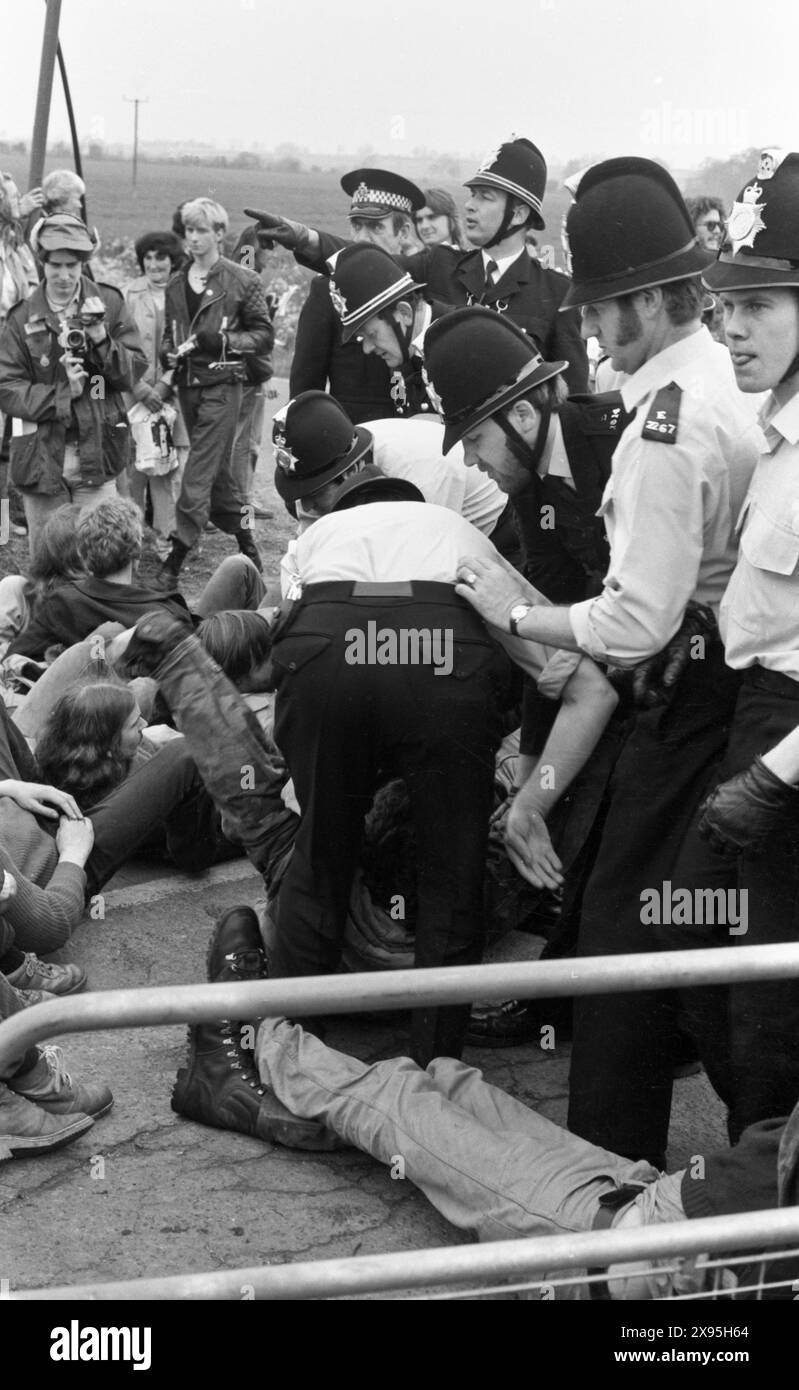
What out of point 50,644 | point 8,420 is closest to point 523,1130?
point 50,644

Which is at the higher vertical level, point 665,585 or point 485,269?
point 485,269

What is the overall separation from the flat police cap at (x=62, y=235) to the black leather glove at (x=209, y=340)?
1143 mm

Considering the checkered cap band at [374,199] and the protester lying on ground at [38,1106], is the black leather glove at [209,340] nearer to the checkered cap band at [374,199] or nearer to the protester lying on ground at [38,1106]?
the checkered cap band at [374,199]

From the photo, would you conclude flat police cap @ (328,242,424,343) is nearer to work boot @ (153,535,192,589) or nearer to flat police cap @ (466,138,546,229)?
flat police cap @ (466,138,546,229)

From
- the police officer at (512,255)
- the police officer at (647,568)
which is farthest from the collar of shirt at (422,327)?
the police officer at (647,568)

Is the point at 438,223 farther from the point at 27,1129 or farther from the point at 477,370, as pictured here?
the point at 27,1129

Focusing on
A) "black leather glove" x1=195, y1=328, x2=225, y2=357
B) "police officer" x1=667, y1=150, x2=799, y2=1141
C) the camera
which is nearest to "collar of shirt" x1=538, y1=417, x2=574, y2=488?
"police officer" x1=667, y1=150, x2=799, y2=1141

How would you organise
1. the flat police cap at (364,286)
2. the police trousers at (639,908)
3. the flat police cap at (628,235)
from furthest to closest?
the flat police cap at (364,286) < the police trousers at (639,908) < the flat police cap at (628,235)

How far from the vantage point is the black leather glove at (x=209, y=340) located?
8.45m

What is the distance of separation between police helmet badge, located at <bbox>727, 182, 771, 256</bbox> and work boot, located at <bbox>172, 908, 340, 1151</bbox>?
1.85 m

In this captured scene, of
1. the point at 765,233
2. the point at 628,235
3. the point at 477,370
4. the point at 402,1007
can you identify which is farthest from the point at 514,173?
the point at 402,1007

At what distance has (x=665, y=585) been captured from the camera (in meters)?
3.00
